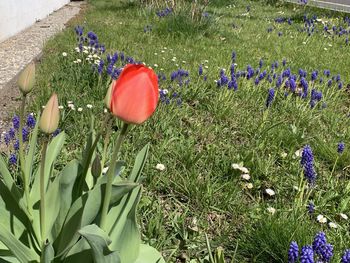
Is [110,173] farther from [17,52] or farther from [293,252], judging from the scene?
[17,52]

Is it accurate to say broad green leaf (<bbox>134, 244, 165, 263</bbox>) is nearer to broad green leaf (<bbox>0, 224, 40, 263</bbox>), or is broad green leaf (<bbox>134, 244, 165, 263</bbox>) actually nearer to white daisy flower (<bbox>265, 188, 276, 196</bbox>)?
broad green leaf (<bbox>0, 224, 40, 263</bbox>)

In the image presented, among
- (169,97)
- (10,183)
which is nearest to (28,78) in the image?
(10,183)

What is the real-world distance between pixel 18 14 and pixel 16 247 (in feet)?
19.4

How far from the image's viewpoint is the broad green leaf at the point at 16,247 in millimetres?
1150

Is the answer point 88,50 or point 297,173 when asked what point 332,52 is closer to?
point 88,50

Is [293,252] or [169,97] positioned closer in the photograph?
[293,252]

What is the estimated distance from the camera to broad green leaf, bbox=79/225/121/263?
3.43 ft

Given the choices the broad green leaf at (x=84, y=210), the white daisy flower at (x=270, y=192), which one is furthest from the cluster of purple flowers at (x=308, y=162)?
Answer: the broad green leaf at (x=84, y=210)

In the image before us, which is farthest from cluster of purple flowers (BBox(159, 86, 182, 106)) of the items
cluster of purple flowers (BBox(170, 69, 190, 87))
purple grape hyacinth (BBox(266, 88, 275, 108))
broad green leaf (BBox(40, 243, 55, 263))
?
broad green leaf (BBox(40, 243, 55, 263))

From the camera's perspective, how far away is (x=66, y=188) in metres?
1.41

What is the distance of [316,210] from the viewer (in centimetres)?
220

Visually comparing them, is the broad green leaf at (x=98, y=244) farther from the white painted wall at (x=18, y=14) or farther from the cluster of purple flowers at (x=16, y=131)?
the white painted wall at (x=18, y=14)

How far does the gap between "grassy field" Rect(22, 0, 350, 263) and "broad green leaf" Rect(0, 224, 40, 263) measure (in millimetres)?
498

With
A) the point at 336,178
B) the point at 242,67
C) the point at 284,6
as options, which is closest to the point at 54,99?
the point at 336,178
